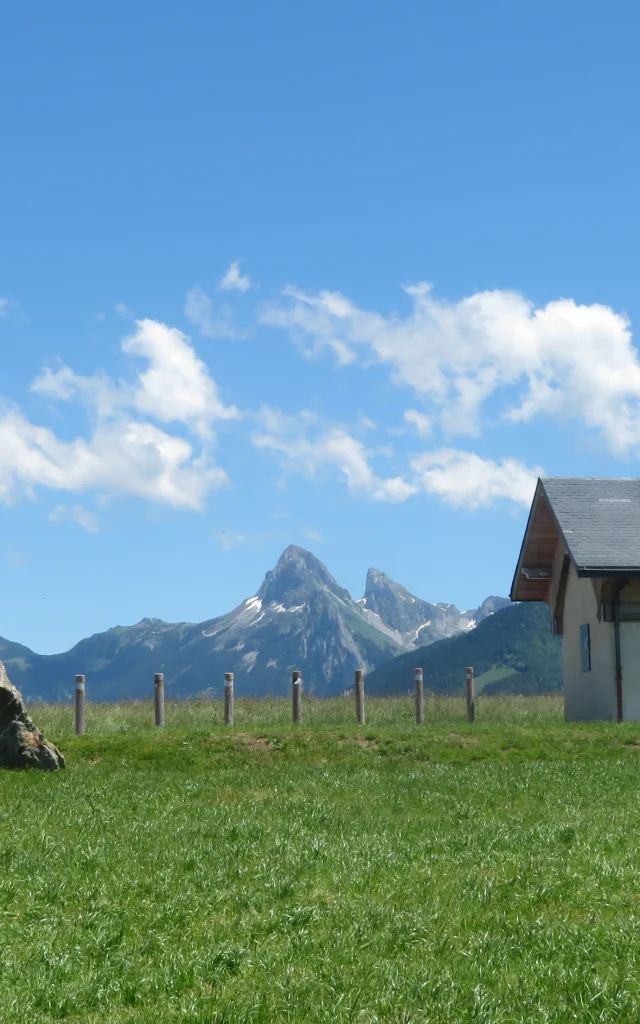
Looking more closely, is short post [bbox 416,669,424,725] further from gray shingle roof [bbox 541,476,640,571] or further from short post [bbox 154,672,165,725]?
short post [bbox 154,672,165,725]

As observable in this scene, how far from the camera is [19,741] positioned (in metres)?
23.1

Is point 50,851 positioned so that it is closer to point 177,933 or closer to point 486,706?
point 177,933

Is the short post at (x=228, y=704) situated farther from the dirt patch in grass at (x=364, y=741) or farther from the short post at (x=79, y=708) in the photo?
the dirt patch in grass at (x=364, y=741)

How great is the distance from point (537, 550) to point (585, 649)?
5.84 meters

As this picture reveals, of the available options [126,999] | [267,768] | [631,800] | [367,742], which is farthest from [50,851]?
[367,742]

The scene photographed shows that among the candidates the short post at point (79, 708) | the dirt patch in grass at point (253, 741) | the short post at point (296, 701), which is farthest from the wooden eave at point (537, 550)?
the short post at point (79, 708)

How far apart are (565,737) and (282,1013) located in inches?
864

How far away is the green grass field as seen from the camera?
7.99 meters

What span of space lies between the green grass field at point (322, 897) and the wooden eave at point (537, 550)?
69.9 ft

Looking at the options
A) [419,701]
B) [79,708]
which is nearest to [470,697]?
[419,701]

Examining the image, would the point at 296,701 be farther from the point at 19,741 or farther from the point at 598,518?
the point at 19,741

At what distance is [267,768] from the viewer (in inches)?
933

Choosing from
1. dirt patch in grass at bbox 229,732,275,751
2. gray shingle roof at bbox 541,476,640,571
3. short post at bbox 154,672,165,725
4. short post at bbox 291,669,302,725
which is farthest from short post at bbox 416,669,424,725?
dirt patch in grass at bbox 229,732,275,751

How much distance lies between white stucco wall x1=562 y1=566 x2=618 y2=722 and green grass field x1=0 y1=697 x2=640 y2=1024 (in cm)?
1549
